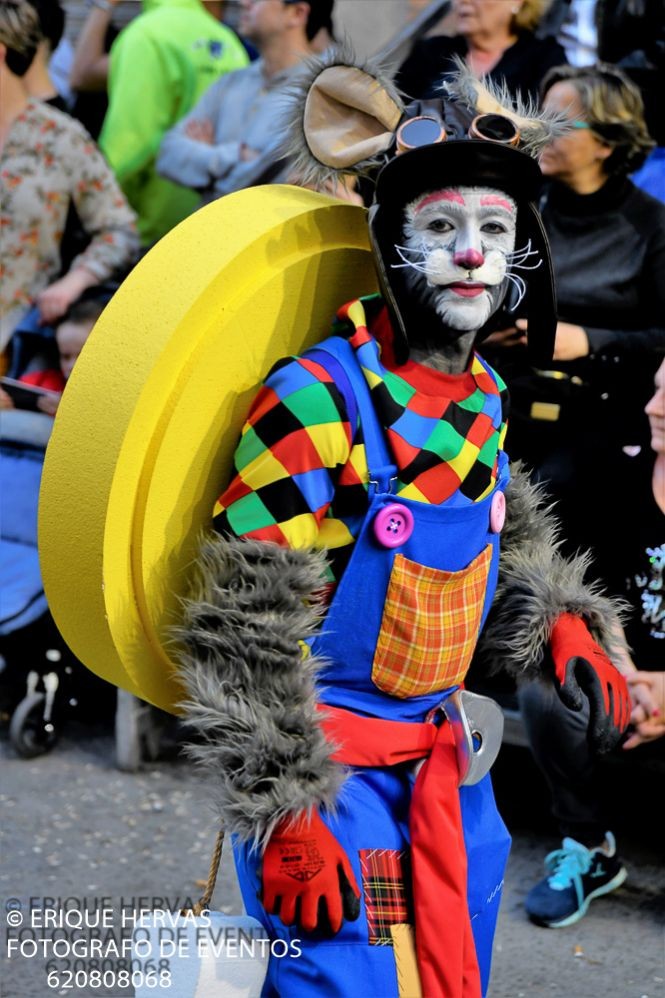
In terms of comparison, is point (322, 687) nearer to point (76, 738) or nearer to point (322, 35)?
point (76, 738)

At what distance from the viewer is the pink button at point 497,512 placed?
2297 millimetres

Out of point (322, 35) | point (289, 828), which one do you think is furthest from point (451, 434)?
point (322, 35)

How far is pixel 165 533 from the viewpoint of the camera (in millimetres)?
2160

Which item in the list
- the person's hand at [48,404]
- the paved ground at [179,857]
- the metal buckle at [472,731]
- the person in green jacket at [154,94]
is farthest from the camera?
the person in green jacket at [154,94]

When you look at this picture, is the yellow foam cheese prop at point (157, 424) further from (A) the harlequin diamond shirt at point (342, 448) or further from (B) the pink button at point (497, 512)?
(B) the pink button at point (497, 512)

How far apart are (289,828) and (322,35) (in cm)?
372

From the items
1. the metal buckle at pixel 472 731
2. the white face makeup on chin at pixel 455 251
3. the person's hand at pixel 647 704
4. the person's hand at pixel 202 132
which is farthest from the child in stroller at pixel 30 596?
the white face makeup on chin at pixel 455 251

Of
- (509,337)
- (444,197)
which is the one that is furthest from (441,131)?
(509,337)

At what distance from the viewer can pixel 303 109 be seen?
2385 mm

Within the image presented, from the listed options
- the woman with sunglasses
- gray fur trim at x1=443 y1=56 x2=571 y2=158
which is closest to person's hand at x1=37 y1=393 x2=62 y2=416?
the woman with sunglasses

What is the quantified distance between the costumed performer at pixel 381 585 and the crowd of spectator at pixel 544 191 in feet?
1.15

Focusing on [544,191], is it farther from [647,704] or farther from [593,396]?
[647,704]

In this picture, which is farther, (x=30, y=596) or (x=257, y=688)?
(x=30, y=596)

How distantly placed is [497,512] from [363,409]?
1.03ft
